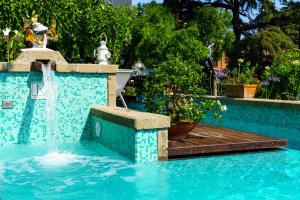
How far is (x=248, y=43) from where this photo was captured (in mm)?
22969

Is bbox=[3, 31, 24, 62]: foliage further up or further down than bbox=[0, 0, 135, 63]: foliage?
further down

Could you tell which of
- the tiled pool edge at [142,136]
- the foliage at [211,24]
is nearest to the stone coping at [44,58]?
the tiled pool edge at [142,136]

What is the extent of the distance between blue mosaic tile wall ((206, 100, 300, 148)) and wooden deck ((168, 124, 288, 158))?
1.15 meters

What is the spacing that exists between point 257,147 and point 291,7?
22.5 meters

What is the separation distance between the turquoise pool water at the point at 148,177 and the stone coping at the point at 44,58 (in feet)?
6.48

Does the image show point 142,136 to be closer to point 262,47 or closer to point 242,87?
point 242,87

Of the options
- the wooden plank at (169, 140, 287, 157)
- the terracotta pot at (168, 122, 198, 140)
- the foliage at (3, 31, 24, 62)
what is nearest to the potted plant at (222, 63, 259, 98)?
the wooden plank at (169, 140, 287, 157)

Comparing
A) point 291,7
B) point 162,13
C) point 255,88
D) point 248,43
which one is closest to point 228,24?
point 248,43

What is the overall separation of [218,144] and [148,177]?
5.52 feet

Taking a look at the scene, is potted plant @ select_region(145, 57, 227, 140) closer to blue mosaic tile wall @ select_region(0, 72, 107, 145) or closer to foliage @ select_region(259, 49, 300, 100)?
blue mosaic tile wall @ select_region(0, 72, 107, 145)

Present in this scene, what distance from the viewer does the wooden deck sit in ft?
21.3

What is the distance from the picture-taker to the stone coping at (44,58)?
27.4 feet

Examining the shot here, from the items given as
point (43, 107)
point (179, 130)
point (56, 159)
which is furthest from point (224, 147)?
point (43, 107)

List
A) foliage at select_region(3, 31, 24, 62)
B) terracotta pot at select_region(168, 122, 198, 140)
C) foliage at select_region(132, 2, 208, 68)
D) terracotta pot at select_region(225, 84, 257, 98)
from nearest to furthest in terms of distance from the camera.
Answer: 1. terracotta pot at select_region(168, 122, 198, 140)
2. foliage at select_region(3, 31, 24, 62)
3. terracotta pot at select_region(225, 84, 257, 98)
4. foliage at select_region(132, 2, 208, 68)
